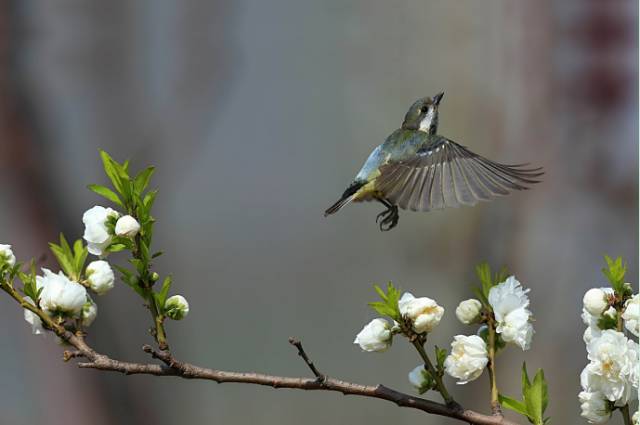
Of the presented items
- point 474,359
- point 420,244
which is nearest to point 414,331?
point 474,359

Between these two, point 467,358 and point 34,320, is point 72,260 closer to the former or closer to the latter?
point 34,320

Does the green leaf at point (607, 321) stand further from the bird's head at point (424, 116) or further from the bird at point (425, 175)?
the bird's head at point (424, 116)

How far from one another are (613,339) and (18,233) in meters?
1.84

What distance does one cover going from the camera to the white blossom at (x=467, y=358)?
731 mm

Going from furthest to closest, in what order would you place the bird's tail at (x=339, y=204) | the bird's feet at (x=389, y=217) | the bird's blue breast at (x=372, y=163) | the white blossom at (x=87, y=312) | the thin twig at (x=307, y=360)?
the bird's blue breast at (x=372, y=163)
the bird's tail at (x=339, y=204)
the bird's feet at (x=389, y=217)
the white blossom at (x=87, y=312)
the thin twig at (x=307, y=360)

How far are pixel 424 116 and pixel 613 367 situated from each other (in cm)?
69

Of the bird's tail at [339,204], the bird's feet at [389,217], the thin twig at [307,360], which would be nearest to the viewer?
the thin twig at [307,360]

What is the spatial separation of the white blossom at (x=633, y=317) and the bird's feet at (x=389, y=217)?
0.34m

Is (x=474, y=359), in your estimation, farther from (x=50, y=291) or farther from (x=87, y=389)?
(x=87, y=389)

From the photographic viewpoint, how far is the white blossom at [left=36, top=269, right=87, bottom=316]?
0.73 m

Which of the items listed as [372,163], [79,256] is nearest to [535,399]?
[79,256]

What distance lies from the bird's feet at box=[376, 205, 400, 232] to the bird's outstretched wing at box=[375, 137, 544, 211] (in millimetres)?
13

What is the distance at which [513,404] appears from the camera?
765 millimetres

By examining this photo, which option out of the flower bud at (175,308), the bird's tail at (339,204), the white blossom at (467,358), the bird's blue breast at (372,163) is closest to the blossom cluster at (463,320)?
the white blossom at (467,358)
